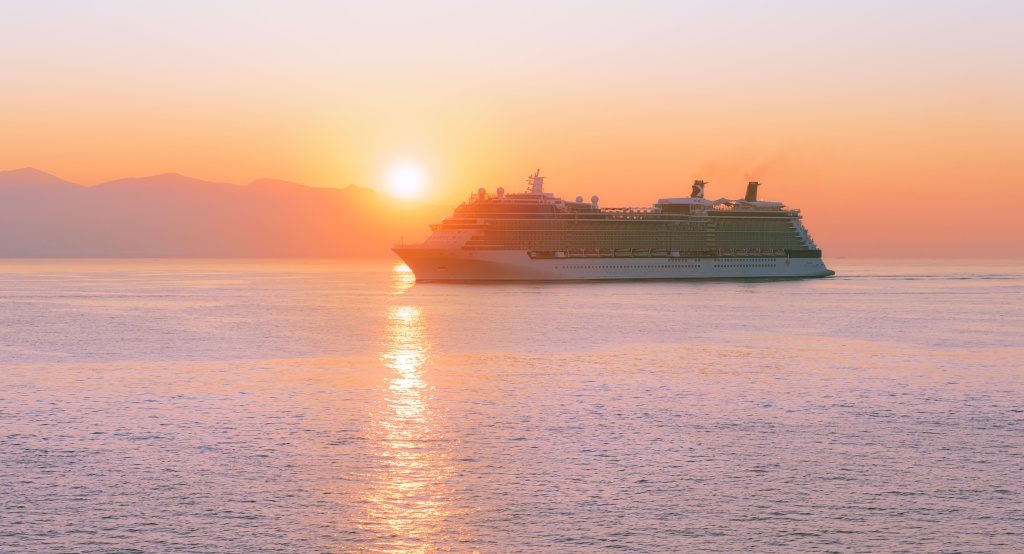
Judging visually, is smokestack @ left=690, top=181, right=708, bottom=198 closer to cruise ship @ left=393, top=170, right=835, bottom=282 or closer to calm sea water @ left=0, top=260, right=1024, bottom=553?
cruise ship @ left=393, top=170, right=835, bottom=282

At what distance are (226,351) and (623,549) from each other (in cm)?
3764

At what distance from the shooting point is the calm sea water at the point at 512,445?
17438mm

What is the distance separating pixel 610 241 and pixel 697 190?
24.1 metres

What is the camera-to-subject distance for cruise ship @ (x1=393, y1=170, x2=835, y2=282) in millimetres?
123500

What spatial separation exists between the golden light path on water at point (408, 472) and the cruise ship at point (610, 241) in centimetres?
8316

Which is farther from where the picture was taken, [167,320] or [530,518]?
[167,320]

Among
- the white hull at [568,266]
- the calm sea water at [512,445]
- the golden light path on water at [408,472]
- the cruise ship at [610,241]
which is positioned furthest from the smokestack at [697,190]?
the golden light path on water at [408,472]

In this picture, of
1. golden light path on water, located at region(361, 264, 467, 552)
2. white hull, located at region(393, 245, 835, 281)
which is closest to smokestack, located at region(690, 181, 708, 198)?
white hull, located at region(393, 245, 835, 281)

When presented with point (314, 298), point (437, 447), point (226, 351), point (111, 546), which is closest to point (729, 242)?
point (314, 298)

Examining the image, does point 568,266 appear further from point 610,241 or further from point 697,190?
point 697,190

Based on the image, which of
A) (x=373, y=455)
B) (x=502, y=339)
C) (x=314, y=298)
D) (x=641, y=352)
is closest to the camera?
(x=373, y=455)

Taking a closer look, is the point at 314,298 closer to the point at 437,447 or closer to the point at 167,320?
the point at 167,320

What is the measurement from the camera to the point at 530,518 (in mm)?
18141

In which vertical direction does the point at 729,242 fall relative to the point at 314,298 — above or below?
above
